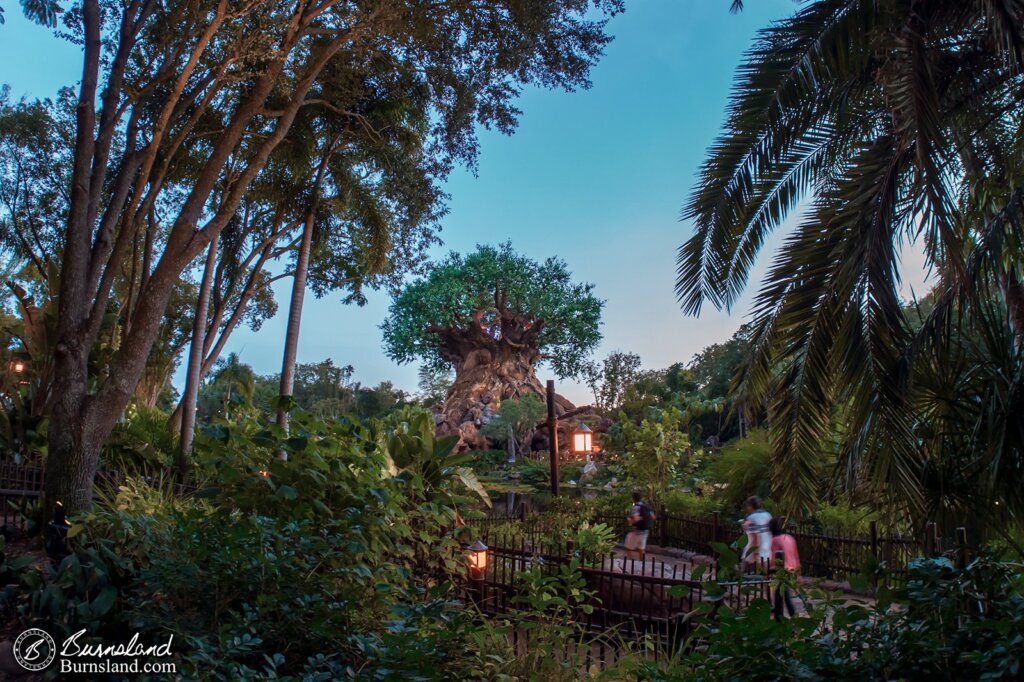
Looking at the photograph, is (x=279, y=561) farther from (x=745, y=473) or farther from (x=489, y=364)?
(x=489, y=364)

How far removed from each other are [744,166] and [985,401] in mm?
3020

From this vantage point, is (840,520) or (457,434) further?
(840,520)

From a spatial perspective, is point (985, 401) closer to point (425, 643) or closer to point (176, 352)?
point (425, 643)

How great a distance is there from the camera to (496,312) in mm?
35344

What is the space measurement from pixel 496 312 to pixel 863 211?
2980cm

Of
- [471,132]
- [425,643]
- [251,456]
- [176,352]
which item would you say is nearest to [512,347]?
[176,352]

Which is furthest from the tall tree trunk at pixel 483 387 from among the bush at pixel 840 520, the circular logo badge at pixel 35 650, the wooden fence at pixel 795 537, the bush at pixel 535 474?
the circular logo badge at pixel 35 650

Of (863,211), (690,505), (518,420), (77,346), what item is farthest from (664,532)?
(518,420)

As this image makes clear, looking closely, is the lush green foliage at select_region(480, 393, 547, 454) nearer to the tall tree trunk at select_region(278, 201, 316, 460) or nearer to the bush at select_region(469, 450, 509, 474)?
the bush at select_region(469, 450, 509, 474)

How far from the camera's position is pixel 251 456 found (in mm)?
5301

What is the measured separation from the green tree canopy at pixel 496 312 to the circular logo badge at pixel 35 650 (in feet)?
102

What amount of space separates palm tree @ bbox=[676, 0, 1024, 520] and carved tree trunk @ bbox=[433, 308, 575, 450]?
25.9 meters

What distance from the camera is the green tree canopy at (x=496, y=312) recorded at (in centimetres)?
3512

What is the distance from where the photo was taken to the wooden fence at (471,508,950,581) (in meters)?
9.47
